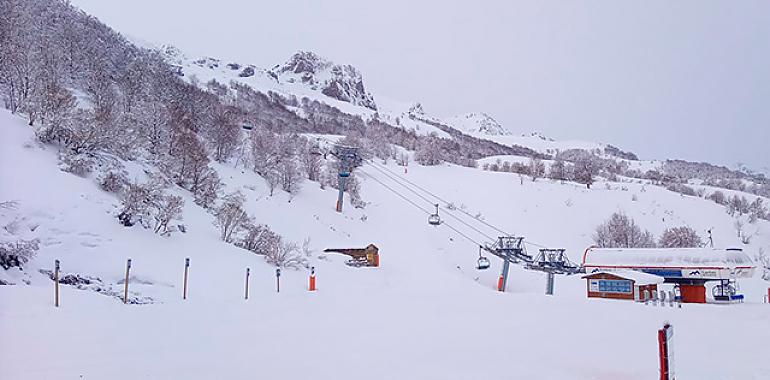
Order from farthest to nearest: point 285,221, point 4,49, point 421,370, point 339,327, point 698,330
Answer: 1. point 285,221
2. point 4,49
3. point 698,330
4. point 339,327
5. point 421,370

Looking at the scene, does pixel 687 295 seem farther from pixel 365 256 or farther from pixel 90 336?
pixel 90 336

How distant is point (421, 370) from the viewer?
701cm

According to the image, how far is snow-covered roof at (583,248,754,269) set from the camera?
2208cm

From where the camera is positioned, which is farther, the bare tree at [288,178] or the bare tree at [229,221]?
the bare tree at [288,178]

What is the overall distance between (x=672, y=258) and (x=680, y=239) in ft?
70.3

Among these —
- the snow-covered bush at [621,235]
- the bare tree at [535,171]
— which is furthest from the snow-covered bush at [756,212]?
the bare tree at [535,171]

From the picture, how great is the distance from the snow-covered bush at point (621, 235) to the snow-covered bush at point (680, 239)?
0.95 m

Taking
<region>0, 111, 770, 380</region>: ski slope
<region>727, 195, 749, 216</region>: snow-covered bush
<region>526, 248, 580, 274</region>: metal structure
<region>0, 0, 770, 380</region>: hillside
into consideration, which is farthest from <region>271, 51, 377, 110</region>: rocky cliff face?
<region>0, 111, 770, 380</region>: ski slope

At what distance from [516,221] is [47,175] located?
37.5 meters

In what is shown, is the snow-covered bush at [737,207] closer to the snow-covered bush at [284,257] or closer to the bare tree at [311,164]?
the bare tree at [311,164]

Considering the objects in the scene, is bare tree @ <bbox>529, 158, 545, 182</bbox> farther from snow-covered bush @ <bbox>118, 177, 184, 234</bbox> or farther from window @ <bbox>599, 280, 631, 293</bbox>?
snow-covered bush @ <bbox>118, 177, 184, 234</bbox>

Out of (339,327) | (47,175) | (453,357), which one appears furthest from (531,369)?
(47,175)

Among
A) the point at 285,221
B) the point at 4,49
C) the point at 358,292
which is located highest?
the point at 4,49

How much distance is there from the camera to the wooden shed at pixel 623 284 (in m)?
22.2
